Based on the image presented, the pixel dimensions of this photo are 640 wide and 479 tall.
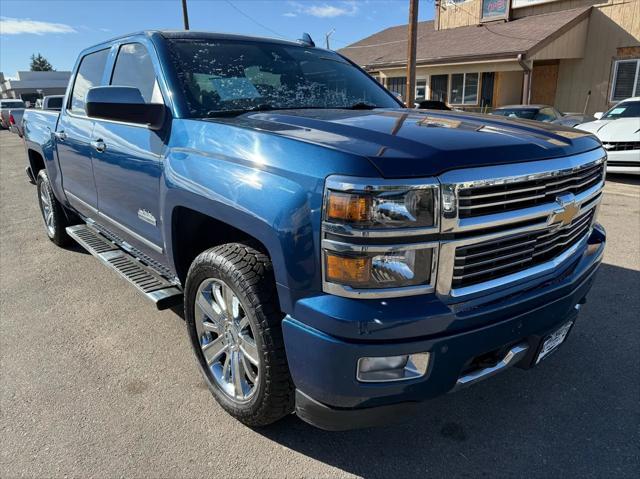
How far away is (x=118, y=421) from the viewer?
2551mm

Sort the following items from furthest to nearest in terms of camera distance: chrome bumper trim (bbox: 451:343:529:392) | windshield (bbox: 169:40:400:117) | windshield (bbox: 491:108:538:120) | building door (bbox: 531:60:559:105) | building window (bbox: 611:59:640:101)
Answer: building door (bbox: 531:60:559:105)
building window (bbox: 611:59:640:101)
windshield (bbox: 491:108:538:120)
windshield (bbox: 169:40:400:117)
chrome bumper trim (bbox: 451:343:529:392)

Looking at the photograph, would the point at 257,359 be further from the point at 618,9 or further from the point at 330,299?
the point at 618,9

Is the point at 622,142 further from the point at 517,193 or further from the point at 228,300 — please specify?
the point at 228,300

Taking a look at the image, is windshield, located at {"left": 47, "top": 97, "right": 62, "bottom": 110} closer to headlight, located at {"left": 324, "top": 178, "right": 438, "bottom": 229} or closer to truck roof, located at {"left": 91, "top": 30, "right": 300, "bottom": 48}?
truck roof, located at {"left": 91, "top": 30, "right": 300, "bottom": 48}

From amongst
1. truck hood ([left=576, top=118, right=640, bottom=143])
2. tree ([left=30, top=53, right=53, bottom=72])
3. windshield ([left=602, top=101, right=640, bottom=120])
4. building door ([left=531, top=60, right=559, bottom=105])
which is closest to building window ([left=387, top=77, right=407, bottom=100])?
building door ([left=531, top=60, right=559, bottom=105])

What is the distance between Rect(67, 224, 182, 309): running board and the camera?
2852 millimetres

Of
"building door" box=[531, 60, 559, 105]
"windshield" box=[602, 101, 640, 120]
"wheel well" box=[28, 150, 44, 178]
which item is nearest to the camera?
"wheel well" box=[28, 150, 44, 178]

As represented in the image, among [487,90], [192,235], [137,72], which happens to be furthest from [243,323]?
[487,90]

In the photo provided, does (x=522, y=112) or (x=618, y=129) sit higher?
(x=522, y=112)

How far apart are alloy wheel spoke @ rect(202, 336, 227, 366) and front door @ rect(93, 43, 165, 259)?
69cm

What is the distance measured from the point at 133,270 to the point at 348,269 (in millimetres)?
2172

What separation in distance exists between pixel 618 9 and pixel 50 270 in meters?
19.2

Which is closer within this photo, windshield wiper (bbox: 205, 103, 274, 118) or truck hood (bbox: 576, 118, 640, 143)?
windshield wiper (bbox: 205, 103, 274, 118)

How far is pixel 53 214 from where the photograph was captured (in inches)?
206
